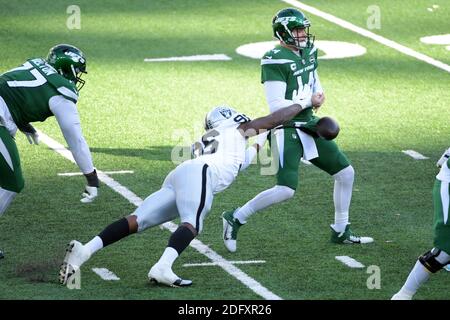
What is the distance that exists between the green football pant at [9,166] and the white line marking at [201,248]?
4.58ft

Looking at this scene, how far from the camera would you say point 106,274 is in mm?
9125

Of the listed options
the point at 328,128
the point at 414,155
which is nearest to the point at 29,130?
the point at 328,128

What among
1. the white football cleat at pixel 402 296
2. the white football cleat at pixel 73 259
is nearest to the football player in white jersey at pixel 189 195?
the white football cleat at pixel 73 259

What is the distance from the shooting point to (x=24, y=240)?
997cm

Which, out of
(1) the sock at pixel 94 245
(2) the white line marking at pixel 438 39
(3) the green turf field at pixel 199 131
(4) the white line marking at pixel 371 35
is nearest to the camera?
(1) the sock at pixel 94 245

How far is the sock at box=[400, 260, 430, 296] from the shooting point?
8.28m

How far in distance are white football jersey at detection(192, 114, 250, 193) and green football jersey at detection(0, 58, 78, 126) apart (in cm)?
113

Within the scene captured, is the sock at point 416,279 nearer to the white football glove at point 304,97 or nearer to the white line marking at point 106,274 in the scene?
the white football glove at point 304,97

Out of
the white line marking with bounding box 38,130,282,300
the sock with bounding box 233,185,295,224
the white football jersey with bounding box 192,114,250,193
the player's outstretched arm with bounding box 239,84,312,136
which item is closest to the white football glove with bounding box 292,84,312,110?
the player's outstretched arm with bounding box 239,84,312,136

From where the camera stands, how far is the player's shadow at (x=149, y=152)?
1238 centimetres

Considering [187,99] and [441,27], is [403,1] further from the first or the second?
[187,99]
